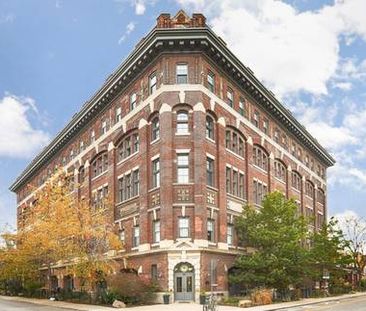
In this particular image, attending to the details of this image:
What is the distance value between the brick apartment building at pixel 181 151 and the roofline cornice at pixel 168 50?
0.10 meters

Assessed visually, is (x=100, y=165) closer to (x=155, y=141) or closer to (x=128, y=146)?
(x=128, y=146)

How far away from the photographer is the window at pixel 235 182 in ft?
158

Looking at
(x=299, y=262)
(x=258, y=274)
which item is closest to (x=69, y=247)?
(x=258, y=274)

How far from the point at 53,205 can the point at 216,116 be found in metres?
16.1

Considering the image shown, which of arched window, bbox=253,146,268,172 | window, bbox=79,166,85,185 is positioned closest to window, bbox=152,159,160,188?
arched window, bbox=253,146,268,172

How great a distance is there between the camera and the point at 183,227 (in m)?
42.6

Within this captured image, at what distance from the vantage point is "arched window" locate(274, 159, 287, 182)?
60.9m

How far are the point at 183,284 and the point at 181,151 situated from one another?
9.59 m

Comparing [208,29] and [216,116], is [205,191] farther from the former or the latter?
[208,29]

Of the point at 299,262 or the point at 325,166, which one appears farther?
the point at 325,166

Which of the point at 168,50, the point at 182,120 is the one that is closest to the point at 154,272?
the point at 182,120

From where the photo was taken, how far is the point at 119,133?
52156 mm

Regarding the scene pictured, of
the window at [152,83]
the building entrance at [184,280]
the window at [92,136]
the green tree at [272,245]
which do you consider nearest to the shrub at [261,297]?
the green tree at [272,245]

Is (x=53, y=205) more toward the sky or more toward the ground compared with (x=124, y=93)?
more toward the ground
